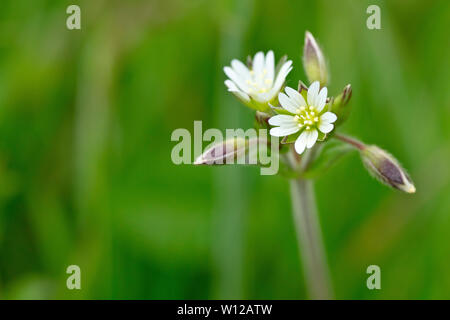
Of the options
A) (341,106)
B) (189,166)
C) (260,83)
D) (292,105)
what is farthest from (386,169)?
(189,166)

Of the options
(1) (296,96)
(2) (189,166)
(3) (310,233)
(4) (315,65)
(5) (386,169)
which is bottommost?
(3) (310,233)

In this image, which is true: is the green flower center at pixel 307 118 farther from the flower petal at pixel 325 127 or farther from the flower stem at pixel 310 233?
the flower stem at pixel 310 233

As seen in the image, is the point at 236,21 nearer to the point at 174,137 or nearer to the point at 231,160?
the point at 174,137

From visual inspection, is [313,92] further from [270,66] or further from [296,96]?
[270,66]

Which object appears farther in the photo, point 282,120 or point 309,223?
point 309,223

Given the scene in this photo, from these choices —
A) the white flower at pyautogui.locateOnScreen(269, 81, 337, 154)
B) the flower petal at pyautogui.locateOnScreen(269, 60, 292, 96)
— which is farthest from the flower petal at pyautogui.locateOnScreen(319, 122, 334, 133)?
the flower petal at pyautogui.locateOnScreen(269, 60, 292, 96)

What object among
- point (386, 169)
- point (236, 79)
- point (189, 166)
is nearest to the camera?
point (386, 169)
